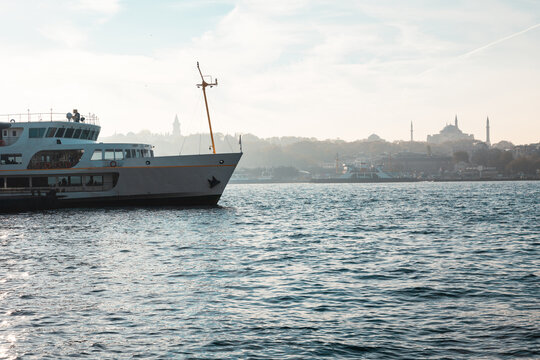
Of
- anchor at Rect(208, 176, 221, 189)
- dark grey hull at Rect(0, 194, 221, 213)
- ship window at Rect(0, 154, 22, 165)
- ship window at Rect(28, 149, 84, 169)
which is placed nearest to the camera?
dark grey hull at Rect(0, 194, 221, 213)

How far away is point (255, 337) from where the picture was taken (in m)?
13.1

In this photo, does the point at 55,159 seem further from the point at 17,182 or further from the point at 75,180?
the point at 17,182

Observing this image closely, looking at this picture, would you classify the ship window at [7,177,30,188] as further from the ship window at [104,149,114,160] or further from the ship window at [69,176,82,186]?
the ship window at [104,149,114,160]

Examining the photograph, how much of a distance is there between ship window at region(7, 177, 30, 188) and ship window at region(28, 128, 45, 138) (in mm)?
4710

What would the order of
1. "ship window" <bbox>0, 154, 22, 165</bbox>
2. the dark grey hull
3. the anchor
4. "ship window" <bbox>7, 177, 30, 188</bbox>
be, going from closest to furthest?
1. the dark grey hull
2. the anchor
3. "ship window" <bbox>0, 154, 22, 165</bbox>
4. "ship window" <bbox>7, 177, 30, 188</bbox>

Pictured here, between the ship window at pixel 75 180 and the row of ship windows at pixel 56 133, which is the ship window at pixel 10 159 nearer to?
the row of ship windows at pixel 56 133

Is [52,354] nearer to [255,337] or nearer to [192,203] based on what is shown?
[255,337]

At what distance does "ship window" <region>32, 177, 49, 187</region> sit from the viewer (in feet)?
194

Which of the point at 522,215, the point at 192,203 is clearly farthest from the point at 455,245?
the point at 192,203

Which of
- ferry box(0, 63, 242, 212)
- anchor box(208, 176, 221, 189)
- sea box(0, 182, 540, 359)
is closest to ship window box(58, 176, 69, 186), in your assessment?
ferry box(0, 63, 242, 212)

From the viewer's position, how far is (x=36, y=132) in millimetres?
58969

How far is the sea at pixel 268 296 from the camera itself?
1251 cm

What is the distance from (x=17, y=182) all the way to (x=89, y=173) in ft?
27.4

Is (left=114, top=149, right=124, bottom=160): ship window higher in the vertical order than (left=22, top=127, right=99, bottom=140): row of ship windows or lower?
lower
